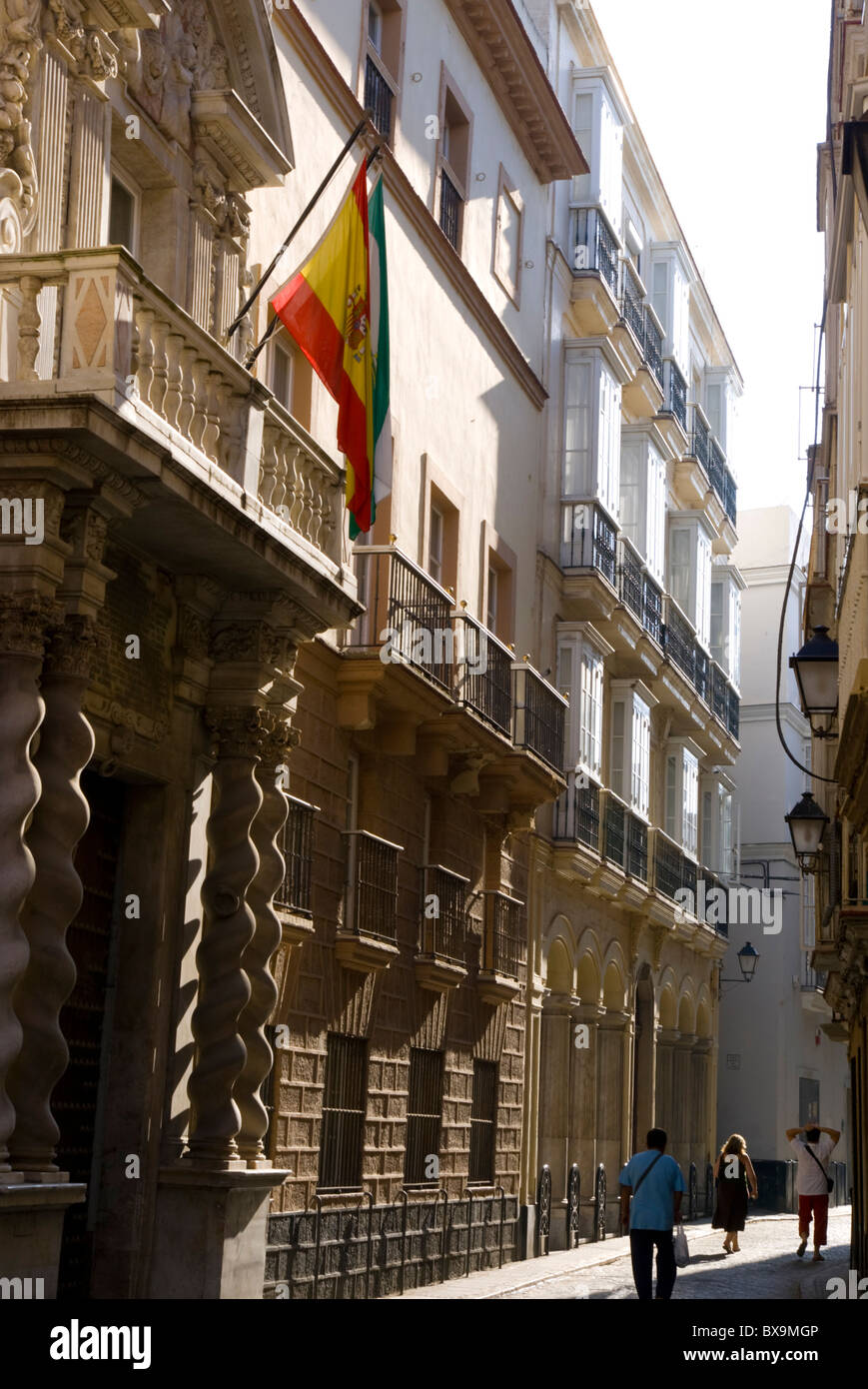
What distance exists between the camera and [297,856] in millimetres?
16141

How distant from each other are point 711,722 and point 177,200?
23.2 meters

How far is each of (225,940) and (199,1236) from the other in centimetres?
203

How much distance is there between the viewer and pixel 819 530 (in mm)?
32219

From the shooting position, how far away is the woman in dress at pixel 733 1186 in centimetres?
2472

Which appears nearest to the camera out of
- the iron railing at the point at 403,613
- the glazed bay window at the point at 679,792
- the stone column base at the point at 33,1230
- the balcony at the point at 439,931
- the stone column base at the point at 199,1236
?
the stone column base at the point at 33,1230

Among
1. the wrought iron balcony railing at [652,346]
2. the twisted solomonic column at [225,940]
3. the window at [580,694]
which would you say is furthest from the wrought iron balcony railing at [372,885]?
the wrought iron balcony railing at [652,346]

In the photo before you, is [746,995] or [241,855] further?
[746,995]

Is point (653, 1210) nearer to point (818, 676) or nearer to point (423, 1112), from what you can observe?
point (818, 676)

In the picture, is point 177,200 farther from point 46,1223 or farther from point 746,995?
point 746,995

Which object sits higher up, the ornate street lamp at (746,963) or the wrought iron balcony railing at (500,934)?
the ornate street lamp at (746,963)

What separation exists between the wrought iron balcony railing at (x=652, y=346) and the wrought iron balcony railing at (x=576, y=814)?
7749 mm

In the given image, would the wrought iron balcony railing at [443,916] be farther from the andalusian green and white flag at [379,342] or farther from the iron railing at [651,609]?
the iron railing at [651,609]

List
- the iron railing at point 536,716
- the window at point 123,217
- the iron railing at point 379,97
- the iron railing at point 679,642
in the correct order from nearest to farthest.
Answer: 1. the window at point 123,217
2. the iron railing at point 379,97
3. the iron railing at point 536,716
4. the iron railing at point 679,642

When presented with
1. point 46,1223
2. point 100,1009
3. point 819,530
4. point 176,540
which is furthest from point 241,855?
point 819,530
